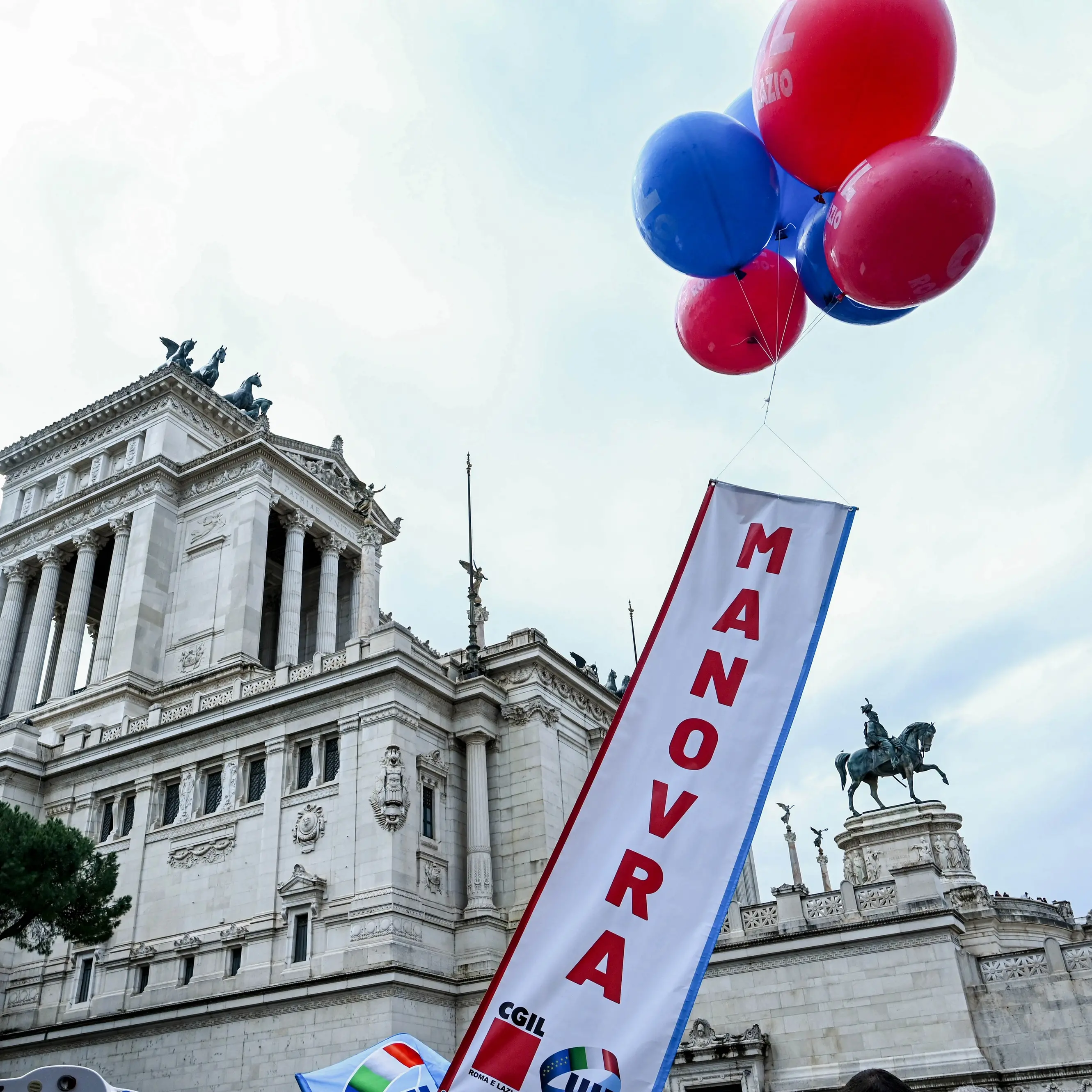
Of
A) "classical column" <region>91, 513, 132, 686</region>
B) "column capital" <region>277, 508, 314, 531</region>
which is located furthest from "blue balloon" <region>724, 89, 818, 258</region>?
"column capital" <region>277, 508, 314, 531</region>

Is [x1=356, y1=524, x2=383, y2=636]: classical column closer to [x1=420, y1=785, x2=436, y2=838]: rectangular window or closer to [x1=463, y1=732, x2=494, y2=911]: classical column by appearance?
[x1=463, y1=732, x2=494, y2=911]: classical column

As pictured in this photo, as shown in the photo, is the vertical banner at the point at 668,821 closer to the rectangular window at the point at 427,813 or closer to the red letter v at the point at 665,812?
the red letter v at the point at 665,812

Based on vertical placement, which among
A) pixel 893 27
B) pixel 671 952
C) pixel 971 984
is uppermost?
pixel 893 27

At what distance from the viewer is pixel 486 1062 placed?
4273 millimetres

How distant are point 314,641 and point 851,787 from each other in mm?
33179

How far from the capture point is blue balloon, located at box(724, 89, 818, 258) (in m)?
9.09

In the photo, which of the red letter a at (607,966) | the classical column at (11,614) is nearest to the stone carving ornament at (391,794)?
the red letter a at (607,966)

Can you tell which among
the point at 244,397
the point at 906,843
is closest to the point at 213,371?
the point at 244,397

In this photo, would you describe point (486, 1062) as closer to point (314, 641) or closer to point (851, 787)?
point (851, 787)

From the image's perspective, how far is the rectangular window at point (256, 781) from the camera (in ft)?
112

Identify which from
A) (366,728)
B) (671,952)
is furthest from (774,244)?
(366,728)

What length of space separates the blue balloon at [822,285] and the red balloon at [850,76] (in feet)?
2.71

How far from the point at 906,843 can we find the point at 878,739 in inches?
141

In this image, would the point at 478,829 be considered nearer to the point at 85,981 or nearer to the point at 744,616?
the point at 85,981
